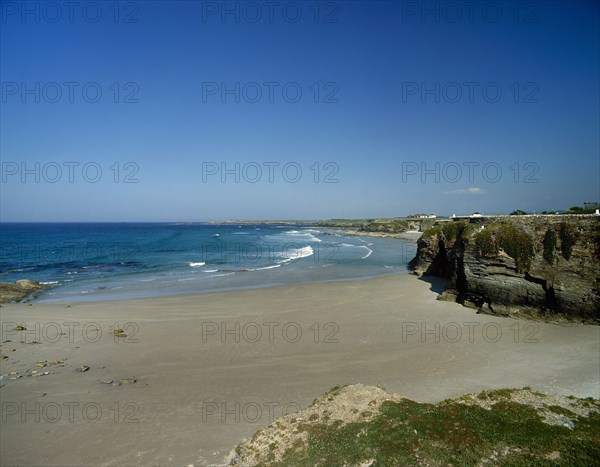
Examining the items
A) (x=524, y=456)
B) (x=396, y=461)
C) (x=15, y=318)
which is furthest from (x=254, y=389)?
(x=15, y=318)

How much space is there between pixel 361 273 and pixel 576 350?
28.1 meters

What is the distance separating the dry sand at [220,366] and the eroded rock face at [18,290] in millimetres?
5171

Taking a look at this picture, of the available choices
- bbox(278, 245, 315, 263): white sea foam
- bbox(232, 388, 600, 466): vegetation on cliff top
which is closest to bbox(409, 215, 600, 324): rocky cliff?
bbox(232, 388, 600, 466): vegetation on cliff top

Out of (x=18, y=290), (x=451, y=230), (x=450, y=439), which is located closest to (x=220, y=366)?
(x=450, y=439)

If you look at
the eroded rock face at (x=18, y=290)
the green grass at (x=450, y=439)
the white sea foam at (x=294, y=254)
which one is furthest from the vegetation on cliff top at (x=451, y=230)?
the eroded rock face at (x=18, y=290)

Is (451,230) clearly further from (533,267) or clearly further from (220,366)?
(220,366)

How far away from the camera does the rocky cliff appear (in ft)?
74.8

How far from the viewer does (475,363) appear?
1684 cm

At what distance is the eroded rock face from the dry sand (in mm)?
5171

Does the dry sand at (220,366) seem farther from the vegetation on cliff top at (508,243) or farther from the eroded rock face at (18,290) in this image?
the eroded rock face at (18,290)

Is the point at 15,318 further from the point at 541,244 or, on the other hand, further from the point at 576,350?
the point at 541,244

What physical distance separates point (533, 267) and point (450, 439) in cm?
2010

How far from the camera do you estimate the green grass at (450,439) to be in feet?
28.3

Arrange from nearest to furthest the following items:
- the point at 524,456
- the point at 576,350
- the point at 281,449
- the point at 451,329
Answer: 1. the point at 524,456
2. the point at 281,449
3. the point at 576,350
4. the point at 451,329
